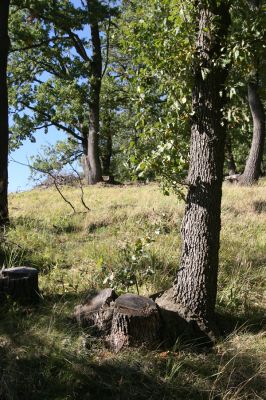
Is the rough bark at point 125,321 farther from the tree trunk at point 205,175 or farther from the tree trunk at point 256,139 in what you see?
the tree trunk at point 256,139

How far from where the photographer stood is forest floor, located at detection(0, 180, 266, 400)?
3547 millimetres

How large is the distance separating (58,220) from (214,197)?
5379 mm

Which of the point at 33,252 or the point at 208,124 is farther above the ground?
the point at 208,124

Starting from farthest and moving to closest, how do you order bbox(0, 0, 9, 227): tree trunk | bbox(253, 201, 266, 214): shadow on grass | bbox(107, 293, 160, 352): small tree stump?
bbox(253, 201, 266, 214): shadow on grass, bbox(0, 0, 9, 227): tree trunk, bbox(107, 293, 160, 352): small tree stump

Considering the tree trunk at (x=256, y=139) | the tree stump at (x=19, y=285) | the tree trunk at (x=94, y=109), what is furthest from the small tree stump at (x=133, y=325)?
the tree trunk at (x=94, y=109)

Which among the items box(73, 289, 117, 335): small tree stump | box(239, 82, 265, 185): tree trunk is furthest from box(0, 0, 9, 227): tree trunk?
box(239, 82, 265, 185): tree trunk

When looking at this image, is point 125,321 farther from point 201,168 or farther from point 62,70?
point 62,70

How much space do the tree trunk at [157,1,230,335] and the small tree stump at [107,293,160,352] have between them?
1.52ft

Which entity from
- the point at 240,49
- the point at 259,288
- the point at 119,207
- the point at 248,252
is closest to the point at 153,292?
the point at 259,288

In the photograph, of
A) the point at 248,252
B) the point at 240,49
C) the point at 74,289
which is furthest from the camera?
the point at 248,252

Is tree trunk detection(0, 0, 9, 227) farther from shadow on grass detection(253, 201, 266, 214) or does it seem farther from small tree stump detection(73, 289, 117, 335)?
shadow on grass detection(253, 201, 266, 214)

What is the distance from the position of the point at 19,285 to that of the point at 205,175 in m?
2.48

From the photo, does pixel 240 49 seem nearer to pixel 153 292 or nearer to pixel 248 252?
pixel 153 292

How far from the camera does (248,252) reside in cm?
675
